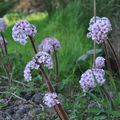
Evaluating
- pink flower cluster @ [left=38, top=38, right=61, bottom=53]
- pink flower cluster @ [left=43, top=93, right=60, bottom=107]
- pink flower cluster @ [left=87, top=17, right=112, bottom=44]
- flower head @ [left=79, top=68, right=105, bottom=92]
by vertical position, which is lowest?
pink flower cluster @ [left=43, top=93, right=60, bottom=107]

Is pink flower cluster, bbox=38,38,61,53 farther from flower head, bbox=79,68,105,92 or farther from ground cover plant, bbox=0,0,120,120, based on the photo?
flower head, bbox=79,68,105,92

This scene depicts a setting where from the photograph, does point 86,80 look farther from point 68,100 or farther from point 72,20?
point 72,20

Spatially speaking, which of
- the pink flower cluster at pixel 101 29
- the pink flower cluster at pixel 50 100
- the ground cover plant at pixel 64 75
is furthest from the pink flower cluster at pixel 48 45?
the pink flower cluster at pixel 50 100

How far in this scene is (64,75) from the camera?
3855mm

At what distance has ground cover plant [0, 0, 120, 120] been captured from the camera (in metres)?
2.34

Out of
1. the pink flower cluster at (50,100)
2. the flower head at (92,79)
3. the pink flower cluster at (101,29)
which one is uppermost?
the pink flower cluster at (101,29)

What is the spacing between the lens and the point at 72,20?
527 centimetres

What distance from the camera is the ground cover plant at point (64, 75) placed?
7.68 feet

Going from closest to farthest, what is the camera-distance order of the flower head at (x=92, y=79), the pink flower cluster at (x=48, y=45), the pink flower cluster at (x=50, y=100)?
the pink flower cluster at (x=50, y=100), the flower head at (x=92, y=79), the pink flower cluster at (x=48, y=45)

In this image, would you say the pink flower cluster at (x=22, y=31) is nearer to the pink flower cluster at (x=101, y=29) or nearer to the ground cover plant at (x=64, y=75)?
the ground cover plant at (x=64, y=75)

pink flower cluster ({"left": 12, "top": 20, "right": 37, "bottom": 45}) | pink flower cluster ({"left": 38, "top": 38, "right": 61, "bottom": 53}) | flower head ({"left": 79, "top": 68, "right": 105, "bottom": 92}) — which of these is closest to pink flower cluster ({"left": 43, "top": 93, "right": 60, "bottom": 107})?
flower head ({"left": 79, "top": 68, "right": 105, "bottom": 92})

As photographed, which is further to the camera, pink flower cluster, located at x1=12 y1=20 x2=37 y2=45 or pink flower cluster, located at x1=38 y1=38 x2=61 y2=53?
pink flower cluster, located at x1=38 y1=38 x2=61 y2=53

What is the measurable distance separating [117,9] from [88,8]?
0.49 metres

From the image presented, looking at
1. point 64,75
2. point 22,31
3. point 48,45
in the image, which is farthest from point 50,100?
point 64,75
